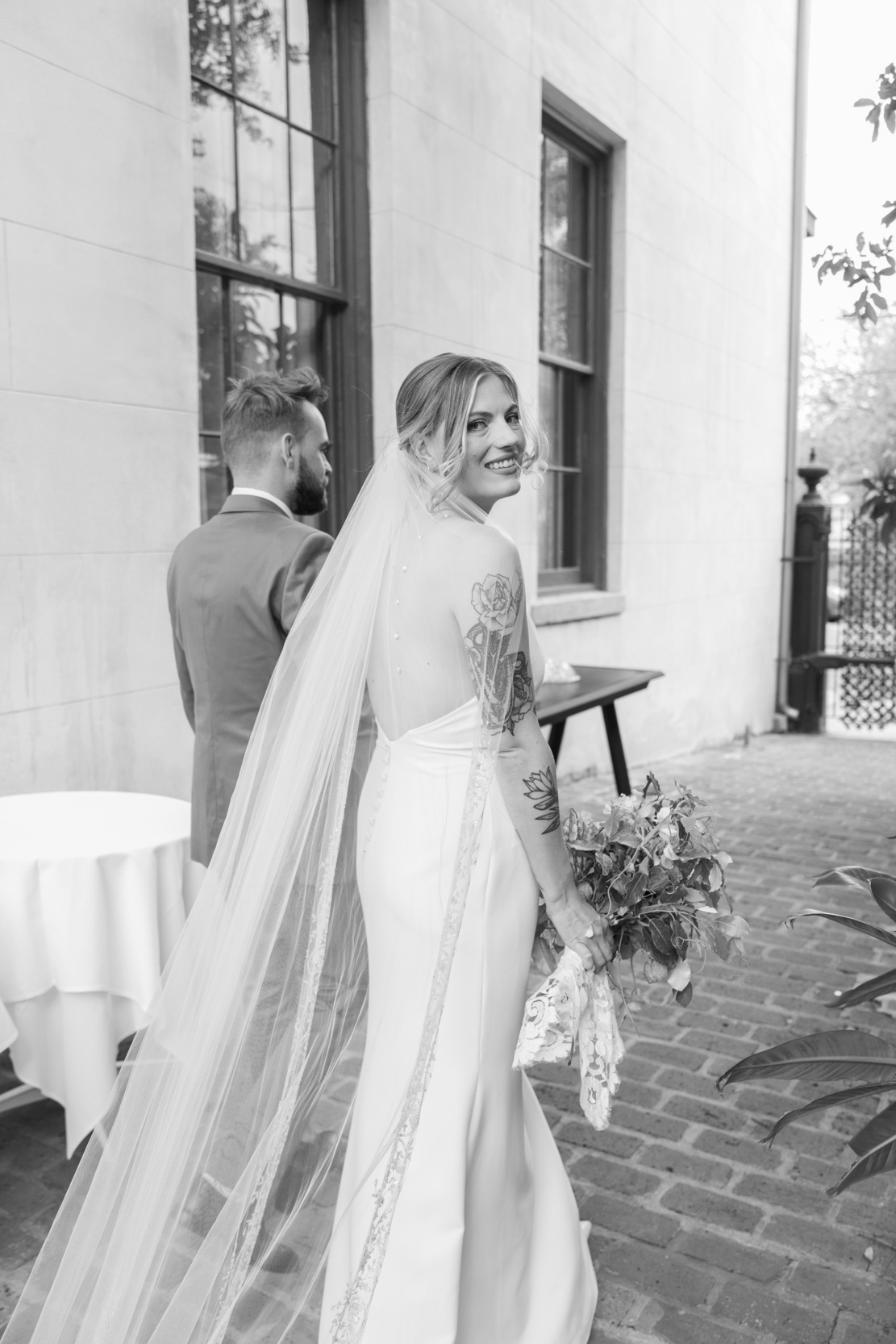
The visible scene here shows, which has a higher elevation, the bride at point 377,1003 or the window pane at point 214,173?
the window pane at point 214,173

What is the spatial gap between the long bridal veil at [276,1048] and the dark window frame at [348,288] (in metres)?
3.40

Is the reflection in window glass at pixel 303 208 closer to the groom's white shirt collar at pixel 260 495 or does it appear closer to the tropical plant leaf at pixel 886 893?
the groom's white shirt collar at pixel 260 495

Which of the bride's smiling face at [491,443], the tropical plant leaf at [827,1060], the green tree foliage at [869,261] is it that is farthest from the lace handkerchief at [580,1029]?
the green tree foliage at [869,261]

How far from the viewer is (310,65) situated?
527cm

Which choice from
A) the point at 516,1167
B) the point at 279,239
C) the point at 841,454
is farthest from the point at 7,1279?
the point at 841,454

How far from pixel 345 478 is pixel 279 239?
3.84 ft

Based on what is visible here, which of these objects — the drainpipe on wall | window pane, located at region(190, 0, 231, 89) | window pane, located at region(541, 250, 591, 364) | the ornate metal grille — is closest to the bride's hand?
window pane, located at region(190, 0, 231, 89)

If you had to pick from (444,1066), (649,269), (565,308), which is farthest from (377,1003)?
(649,269)

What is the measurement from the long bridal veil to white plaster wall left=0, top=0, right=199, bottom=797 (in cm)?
192

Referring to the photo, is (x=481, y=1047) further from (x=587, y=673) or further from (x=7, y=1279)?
(x=587, y=673)

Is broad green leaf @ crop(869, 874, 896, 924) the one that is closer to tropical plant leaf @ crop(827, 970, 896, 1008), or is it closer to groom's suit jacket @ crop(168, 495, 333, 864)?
tropical plant leaf @ crop(827, 970, 896, 1008)

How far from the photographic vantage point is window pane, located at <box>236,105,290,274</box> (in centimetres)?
484

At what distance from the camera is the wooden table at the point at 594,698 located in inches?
191

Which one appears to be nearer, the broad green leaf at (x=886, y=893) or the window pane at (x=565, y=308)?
the broad green leaf at (x=886, y=893)
